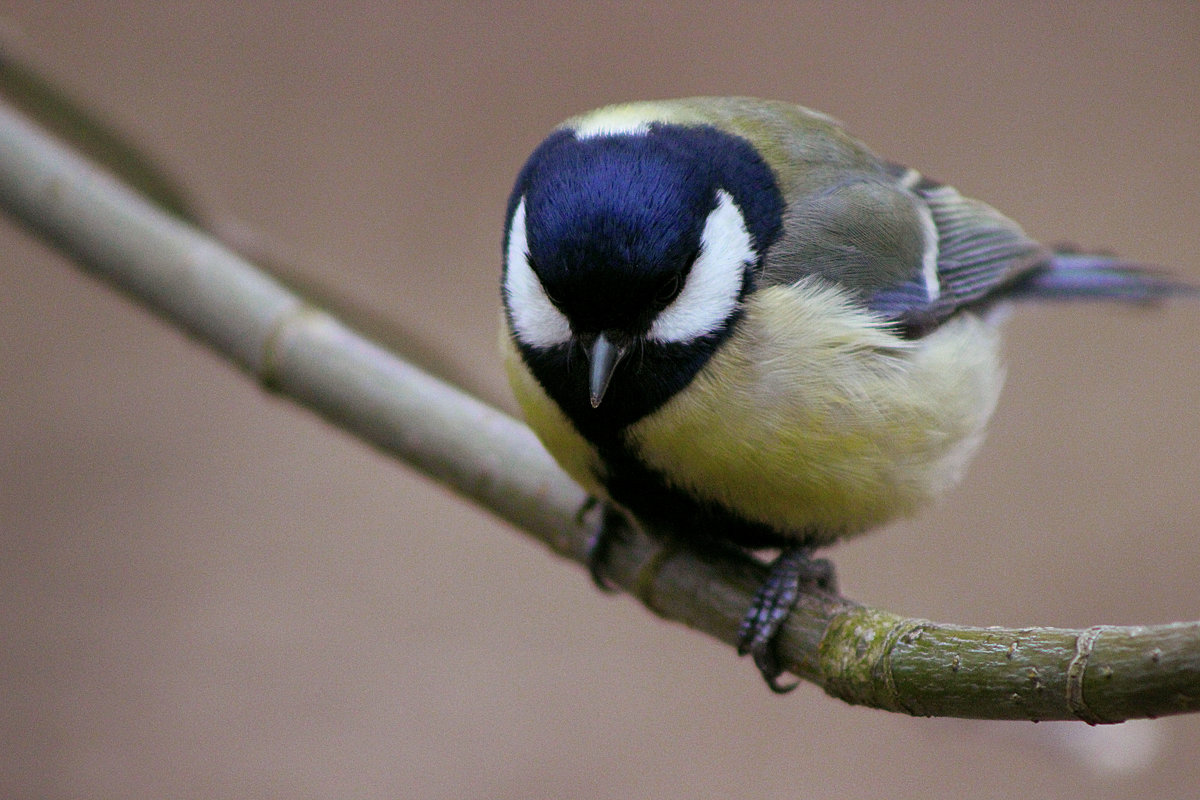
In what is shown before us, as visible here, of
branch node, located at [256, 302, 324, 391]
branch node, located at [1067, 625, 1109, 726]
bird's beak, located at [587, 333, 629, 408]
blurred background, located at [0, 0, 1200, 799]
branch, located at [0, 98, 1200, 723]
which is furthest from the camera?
blurred background, located at [0, 0, 1200, 799]

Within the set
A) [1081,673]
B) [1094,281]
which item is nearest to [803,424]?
[1081,673]

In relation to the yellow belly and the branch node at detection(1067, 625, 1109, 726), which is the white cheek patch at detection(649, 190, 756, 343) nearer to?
the yellow belly

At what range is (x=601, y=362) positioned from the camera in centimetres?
150

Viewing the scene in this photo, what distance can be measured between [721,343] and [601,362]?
196 mm

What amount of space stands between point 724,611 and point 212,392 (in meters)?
2.64

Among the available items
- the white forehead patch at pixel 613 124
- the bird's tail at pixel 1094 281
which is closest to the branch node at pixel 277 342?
the white forehead patch at pixel 613 124

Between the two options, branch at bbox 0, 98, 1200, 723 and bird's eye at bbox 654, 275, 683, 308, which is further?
bird's eye at bbox 654, 275, 683, 308

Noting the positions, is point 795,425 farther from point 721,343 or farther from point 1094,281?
point 1094,281

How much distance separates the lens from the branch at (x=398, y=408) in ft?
4.48

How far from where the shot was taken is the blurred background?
3.09m

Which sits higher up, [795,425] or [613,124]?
[613,124]

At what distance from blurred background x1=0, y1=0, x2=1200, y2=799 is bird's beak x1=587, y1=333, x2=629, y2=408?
1219 millimetres

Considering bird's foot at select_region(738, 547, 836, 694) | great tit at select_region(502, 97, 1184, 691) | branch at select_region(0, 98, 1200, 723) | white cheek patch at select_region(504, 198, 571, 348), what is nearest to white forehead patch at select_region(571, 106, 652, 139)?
great tit at select_region(502, 97, 1184, 691)

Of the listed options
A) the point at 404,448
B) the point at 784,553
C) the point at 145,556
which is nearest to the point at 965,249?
the point at 784,553
